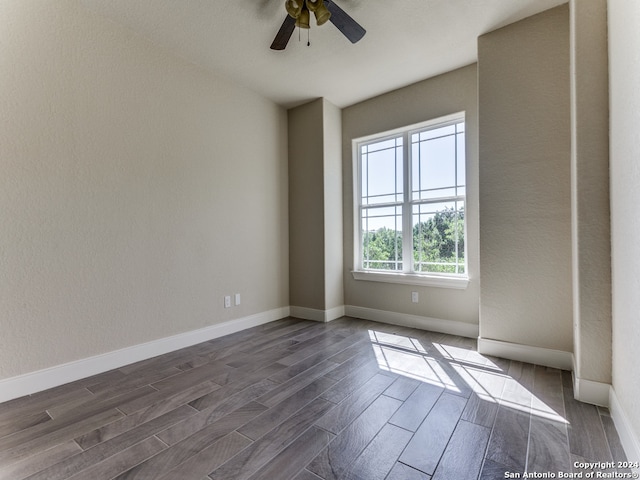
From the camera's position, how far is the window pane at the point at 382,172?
383cm

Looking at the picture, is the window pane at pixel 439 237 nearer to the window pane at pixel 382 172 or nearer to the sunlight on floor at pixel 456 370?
the window pane at pixel 382 172

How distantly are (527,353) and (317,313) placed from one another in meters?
2.23

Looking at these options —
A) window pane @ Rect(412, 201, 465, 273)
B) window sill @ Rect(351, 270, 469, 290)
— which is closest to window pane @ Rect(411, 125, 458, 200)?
window pane @ Rect(412, 201, 465, 273)

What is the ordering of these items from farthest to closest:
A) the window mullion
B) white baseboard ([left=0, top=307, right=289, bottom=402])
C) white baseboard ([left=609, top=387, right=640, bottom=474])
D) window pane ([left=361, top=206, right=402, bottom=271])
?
1. window pane ([left=361, top=206, right=402, bottom=271])
2. the window mullion
3. white baseboard ([left=0, top=307, right=289, bottom=402])
4. white baseboard ([left=609, top=387, right=640, bottom=474])

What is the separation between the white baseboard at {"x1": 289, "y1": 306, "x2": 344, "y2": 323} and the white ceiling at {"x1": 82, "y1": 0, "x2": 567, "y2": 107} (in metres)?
2.76

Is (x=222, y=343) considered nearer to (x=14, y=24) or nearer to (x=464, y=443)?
(x=464, y=443)

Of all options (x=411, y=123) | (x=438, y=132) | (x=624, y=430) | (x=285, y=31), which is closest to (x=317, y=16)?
(x=285, y=31)

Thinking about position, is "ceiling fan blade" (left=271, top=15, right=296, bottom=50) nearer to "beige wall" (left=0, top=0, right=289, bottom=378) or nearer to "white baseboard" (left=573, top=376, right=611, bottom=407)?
"beige wall" (left=0, top=0, right=289, bottom=378)

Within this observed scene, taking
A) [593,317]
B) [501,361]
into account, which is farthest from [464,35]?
[501,361]

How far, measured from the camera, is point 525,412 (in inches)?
70.6

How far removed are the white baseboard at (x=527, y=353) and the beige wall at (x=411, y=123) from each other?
20.5 inches

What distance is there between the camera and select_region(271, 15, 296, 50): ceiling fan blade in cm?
225

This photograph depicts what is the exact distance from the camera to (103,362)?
2402mm

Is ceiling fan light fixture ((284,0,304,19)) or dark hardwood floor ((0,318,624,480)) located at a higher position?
ceiling fan light fixture ((284,0,304,19))
